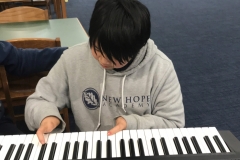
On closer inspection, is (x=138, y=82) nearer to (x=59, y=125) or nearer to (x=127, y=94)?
(x=127, y=94)

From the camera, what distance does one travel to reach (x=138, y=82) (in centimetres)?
97

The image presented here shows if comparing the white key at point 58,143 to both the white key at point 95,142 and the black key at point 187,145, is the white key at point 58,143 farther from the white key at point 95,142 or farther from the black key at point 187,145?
the black key at point 187,145

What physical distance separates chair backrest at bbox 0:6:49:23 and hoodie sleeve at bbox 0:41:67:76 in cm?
82

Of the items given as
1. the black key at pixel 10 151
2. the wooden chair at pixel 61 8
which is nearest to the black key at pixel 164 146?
the black key at pixel 10 151

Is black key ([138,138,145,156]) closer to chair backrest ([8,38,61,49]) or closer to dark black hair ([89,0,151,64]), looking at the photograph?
dark black hair ([89,0,151,64])

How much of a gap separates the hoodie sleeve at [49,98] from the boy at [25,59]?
16.1 inches

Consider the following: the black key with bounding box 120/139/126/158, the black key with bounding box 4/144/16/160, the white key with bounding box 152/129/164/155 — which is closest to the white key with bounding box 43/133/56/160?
the black key with bounding box 4/144/16/160

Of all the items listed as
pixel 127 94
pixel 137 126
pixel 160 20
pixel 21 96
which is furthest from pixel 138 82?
pixel 160 20

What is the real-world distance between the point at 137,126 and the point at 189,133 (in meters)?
0.17

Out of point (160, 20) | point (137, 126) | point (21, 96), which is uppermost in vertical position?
point (137, 126)

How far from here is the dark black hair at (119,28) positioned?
28.7 inches

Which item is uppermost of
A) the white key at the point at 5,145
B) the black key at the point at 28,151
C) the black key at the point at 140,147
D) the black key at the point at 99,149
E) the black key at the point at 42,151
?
the black key at the point at 140,147

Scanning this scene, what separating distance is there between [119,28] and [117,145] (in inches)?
13.6

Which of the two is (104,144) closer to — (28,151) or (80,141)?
(80,141)
